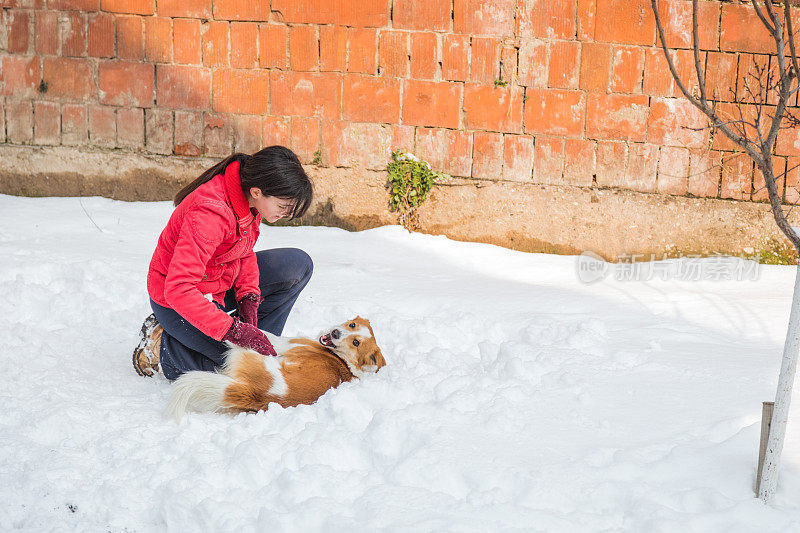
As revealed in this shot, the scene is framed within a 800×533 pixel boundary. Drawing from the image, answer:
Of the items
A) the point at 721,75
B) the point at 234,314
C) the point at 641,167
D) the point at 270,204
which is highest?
the point at 721,75

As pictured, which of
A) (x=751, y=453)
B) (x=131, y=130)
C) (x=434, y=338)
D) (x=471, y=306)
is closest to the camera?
(x=751, y=453)

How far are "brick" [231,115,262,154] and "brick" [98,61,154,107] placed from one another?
2.31ft

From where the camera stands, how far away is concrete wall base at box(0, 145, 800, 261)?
4.67 m

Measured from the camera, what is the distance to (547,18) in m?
4.60

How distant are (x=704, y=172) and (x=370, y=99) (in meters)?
2.44

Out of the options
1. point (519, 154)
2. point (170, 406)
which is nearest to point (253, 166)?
point (170, 406)

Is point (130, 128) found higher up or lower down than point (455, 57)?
lower down

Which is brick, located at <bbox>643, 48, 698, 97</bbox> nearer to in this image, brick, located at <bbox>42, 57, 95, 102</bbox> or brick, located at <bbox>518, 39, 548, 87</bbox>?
brick, located at <bbox>518, 39, 548, 87</bbox>

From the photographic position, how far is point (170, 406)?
7.61 ft

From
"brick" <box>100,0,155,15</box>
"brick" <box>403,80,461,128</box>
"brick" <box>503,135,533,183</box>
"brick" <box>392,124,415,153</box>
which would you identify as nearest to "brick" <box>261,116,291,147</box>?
"brick" <box>392,124,415,153</box>

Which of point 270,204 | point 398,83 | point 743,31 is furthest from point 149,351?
point 743,31

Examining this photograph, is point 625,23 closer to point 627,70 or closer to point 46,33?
point 627,70

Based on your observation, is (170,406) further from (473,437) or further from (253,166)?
(473,437)

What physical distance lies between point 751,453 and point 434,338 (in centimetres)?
147
